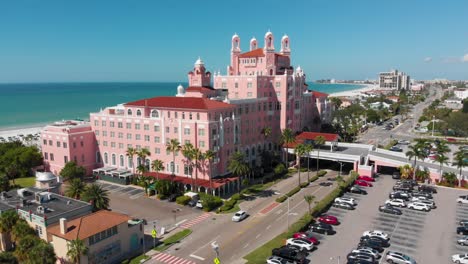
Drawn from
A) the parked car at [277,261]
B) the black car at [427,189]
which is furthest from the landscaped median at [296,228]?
the black car at [427,189]

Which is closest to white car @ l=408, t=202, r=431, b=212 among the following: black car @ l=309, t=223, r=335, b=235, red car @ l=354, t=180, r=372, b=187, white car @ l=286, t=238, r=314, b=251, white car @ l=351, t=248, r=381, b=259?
red car @ l=354, t=180, r=372, b=187

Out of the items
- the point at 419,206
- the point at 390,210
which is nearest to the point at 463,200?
the point at 419,206

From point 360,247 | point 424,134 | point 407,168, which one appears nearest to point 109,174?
point 360,247

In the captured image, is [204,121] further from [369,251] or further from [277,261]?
[369,251]

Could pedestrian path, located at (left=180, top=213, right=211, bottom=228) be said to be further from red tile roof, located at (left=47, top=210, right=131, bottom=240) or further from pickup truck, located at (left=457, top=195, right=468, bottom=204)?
pickup truck, located at (left=457, top=195, right=468, bottom=204)

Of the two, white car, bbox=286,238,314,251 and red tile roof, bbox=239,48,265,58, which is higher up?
red tile roof, bbox=239,48,265,58

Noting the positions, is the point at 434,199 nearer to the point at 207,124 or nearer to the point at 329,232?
the point at 329,232
